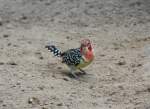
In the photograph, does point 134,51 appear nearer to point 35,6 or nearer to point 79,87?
point 79,87

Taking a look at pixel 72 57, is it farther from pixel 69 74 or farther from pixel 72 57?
pixel 69 74

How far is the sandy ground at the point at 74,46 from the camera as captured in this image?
7590mm

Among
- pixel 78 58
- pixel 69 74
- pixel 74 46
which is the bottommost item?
pixel 74 46

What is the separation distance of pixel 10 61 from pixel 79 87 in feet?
4.60

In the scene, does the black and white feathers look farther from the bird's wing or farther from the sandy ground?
the sandy ground

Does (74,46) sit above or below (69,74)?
below

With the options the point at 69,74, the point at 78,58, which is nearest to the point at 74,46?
the point at 69,74

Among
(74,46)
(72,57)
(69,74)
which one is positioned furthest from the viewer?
(74,46)

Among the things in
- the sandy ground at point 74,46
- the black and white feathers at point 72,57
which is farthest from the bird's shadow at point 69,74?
the black and white feathers at point 72,57

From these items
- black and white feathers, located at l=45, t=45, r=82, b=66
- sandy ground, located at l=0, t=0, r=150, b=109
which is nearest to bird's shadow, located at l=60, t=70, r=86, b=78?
sandy ground, located at l=0, t=0, r=150, b=109

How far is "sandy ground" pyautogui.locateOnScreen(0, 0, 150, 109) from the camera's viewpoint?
7.59 m

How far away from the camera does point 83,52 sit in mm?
8836

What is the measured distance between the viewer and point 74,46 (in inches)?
418

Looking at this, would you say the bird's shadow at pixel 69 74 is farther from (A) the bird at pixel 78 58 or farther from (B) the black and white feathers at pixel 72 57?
(B) the black and white feathers at pixel 72 57
